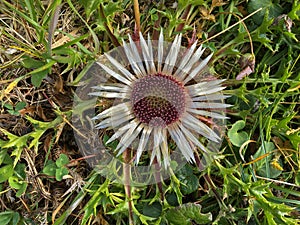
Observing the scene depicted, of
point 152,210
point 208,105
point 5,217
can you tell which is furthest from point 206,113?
point 5,217

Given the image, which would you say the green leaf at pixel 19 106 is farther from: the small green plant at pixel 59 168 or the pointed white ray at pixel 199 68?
the pointed white ray at pixel 199 68

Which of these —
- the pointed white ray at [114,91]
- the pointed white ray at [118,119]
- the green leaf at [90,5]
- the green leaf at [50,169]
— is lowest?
the green leaf at [50,169]

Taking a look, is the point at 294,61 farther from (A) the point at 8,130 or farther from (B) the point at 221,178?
(A) the point at 8,130

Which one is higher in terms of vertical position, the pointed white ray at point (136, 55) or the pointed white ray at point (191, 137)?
the pointed white ray at point (136, 55)

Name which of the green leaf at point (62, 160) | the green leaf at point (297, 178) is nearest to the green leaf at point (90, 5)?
the green leaf at point (62, 160)

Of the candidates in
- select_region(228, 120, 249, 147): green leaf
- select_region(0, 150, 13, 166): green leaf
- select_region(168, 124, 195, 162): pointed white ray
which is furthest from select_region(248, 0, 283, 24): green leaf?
select_region(0, 150, 13, 166): green leaf

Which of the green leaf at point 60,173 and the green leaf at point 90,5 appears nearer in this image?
the green leaf at point 90,5

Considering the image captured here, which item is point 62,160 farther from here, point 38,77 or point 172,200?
point 172,200
